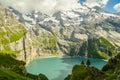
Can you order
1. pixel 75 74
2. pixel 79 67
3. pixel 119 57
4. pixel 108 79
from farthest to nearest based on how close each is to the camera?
pixel 119 57
pixel 79 67
pixel 75 74
pixel 108 79

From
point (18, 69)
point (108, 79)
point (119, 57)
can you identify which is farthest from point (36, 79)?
point (108, 79)

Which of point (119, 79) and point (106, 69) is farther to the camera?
point (106, 69)

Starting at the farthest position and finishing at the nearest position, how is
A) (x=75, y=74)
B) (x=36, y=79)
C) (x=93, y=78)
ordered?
(x=36, y=79), (x=75, y=74), (x=93, y=78)

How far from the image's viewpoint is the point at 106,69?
127 metres

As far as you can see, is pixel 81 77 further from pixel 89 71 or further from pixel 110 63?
pixel 110 63

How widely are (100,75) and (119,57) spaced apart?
3686 centimetres

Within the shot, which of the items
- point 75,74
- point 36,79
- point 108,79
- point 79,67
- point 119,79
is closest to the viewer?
point 119,79

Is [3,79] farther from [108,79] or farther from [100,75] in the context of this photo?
[100,75]

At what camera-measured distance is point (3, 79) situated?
61531mm

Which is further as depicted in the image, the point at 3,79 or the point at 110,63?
the point at 110,63

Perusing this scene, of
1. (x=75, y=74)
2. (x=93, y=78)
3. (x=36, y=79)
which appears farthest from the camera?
(x=36, y=79)

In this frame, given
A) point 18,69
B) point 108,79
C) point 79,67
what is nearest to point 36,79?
point 18,69

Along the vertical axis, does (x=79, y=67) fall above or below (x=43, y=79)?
above

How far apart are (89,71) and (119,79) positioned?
116 feet
